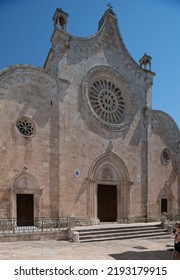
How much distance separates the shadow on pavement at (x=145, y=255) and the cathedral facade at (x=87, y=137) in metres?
Answer: 7.86

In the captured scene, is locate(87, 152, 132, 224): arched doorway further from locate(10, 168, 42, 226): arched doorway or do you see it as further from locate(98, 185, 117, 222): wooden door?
locate(10, 168, 42, 226): arched doorway

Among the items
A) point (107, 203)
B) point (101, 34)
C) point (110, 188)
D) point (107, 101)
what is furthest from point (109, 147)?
point (101, 34)

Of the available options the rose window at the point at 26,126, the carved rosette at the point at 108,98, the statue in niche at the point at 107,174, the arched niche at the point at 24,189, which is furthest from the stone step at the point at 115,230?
the carved rosette at the point at 108,98

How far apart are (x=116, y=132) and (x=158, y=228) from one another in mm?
8382

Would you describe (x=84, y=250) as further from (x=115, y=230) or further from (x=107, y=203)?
(x=107, y=203)

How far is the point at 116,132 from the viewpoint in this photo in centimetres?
2273

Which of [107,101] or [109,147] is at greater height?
[107,101]

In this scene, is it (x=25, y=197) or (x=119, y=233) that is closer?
(x=119, y=233)

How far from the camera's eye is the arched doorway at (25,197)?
1718cm

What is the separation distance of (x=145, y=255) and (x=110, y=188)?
11001 millimetres

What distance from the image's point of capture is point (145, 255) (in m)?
11.4

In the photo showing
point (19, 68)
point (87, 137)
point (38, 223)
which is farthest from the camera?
point (87, 137)

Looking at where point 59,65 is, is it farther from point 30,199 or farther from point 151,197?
point 151,197
